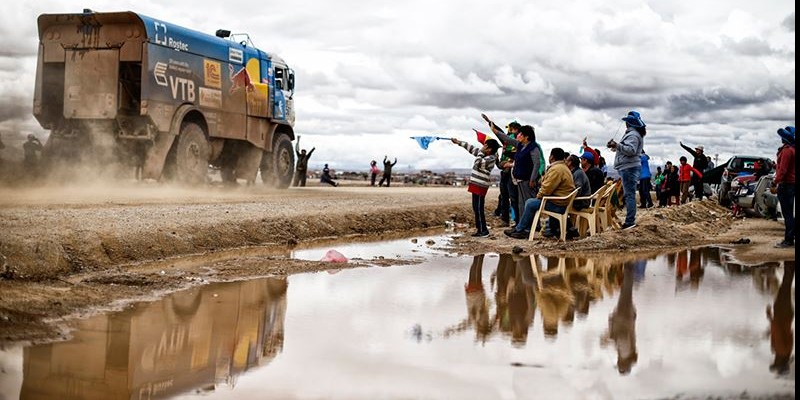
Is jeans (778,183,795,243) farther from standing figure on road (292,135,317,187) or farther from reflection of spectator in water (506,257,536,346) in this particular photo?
standing figure on road (292,135,317,187)

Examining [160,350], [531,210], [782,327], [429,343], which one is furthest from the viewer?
[531,210]

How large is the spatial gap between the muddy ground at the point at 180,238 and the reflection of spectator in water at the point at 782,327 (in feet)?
10.7

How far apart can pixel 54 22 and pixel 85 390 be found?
16.8 m

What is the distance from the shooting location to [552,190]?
584 inches

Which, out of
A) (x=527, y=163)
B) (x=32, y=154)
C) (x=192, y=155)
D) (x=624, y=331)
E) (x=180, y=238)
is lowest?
(x=624, y=331)

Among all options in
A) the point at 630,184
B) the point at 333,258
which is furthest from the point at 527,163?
the point at 333,258

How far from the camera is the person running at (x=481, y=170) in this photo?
15.3 meters

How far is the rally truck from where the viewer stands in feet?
67.1

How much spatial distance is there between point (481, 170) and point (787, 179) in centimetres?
456

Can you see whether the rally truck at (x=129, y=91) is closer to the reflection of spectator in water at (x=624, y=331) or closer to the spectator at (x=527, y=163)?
the spectator at (x=527, y=163)

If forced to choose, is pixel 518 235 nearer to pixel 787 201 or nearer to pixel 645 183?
pixel 787 201

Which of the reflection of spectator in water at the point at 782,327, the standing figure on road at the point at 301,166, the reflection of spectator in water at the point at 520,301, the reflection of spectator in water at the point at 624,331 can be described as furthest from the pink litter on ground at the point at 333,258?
the standing figure on road at the point at 301,166

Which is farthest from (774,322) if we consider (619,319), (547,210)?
(547,210)

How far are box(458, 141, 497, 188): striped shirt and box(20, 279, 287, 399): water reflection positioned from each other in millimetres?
6979
